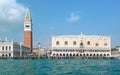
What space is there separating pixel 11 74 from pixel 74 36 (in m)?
97.5

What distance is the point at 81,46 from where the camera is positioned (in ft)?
411

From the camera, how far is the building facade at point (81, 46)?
12469 cm

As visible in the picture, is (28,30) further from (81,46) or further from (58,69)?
(58,69)

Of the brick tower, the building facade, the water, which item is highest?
the brick tower

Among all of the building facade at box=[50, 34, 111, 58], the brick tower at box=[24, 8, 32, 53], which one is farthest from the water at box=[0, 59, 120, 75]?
the brick tower at box=[24, 8, 32, 53]

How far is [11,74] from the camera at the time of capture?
1168 inches

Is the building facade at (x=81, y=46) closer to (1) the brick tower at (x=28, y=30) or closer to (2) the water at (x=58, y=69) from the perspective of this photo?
(1) the brick tower at (x=28, y=30)

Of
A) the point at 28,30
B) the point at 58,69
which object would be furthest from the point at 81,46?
the point at 58,69

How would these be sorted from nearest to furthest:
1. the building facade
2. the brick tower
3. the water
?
the water
the building facade
the brick tower

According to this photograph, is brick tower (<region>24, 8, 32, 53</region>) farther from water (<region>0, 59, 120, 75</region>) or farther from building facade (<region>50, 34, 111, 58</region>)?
water (<region>0, 59, 120, 75</region>)

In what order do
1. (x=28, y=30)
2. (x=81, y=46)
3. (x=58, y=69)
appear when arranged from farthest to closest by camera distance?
(x=28, y=30) → (x=81, y=46) → (x=58, y=69)

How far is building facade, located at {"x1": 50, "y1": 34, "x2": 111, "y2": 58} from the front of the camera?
124688 millimetres

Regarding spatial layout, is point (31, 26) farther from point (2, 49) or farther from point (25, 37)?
point (2, 49)

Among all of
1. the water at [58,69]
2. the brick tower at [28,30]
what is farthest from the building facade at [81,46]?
the water at [58,69]
